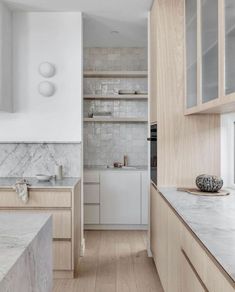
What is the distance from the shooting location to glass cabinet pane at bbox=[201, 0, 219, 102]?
2.02m

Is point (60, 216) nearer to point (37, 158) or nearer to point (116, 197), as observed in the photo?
point (37, 158)

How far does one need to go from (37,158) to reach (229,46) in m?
2.55

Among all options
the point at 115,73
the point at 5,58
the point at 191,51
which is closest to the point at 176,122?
the point at 191,51

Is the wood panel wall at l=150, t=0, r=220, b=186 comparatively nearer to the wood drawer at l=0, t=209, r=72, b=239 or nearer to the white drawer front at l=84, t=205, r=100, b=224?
the wood drawer at l=0, t=209, r=72, b=239

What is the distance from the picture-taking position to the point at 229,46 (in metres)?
1.78

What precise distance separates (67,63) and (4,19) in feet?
2.48

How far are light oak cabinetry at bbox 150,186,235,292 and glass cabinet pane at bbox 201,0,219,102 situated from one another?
0.81 meters

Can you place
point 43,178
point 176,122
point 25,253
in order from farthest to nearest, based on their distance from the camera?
point 43,178
point 176,122
point 25,253

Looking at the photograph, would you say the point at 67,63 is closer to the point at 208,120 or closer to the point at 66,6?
the point at 66,6

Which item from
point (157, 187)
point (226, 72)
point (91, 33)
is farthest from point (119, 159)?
point (226, 72)

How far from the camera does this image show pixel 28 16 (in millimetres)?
3693

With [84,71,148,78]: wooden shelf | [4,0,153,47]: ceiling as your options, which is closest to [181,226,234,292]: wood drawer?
[4,0,153,47]: ceiling

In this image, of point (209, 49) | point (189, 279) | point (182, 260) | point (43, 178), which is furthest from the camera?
point (43, 178)

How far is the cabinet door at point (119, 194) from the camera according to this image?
15.3 feet
